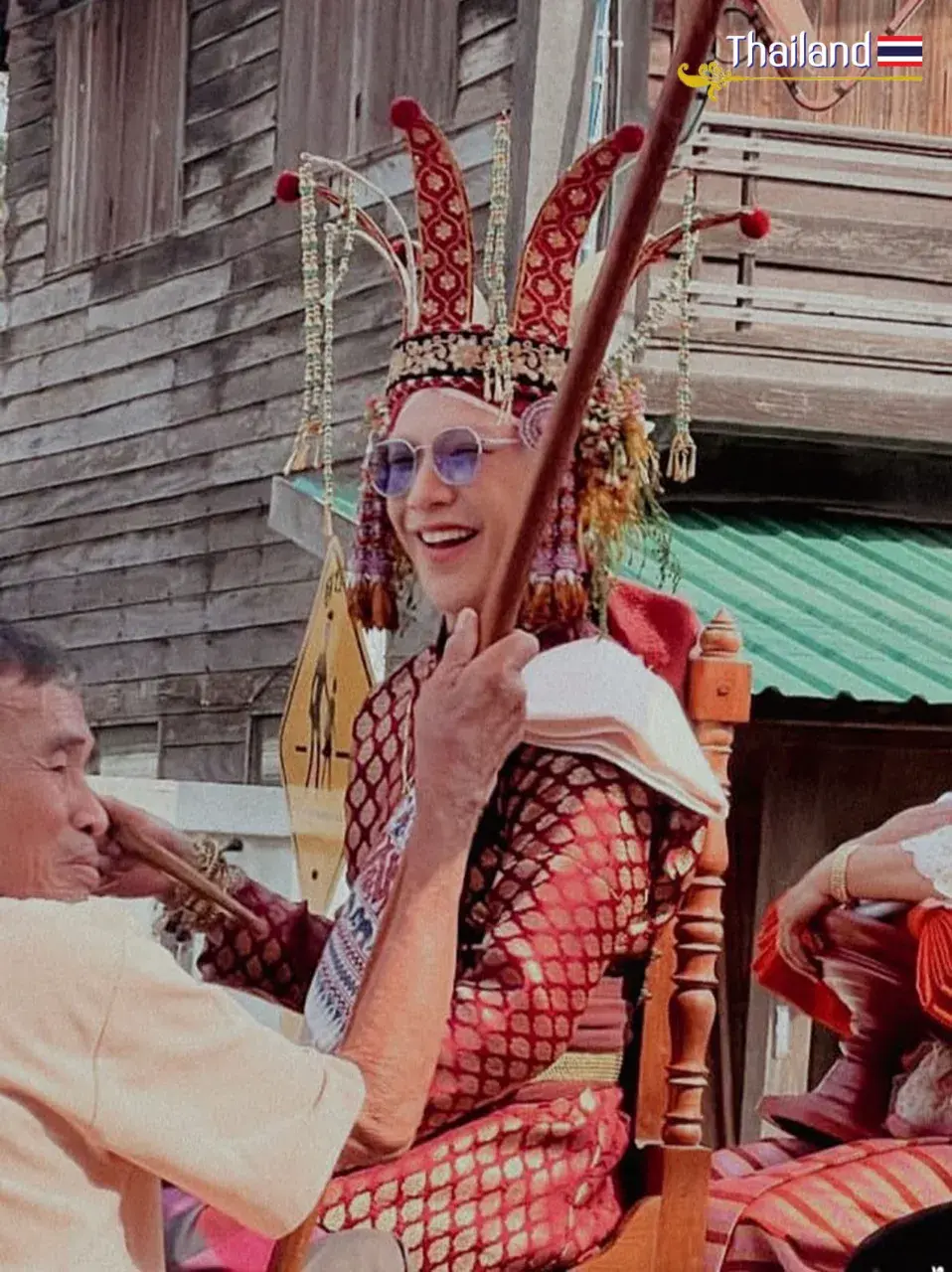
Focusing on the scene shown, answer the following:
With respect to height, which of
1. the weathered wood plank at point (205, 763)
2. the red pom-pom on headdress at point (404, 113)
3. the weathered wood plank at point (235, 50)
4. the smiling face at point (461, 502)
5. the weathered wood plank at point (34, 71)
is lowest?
the weathered wood plank at point (205, 763)

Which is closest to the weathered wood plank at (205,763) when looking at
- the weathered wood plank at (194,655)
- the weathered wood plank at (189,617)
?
the weathered wood plank at (194,655)

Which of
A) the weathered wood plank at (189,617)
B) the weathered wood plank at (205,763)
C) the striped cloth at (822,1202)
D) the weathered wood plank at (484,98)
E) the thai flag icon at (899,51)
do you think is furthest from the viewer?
the weathered wood plank at (205,763)

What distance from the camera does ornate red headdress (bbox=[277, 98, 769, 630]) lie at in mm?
2650

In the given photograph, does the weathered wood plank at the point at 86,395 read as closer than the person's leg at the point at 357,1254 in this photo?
No

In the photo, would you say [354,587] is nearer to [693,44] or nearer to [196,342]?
[693,44]

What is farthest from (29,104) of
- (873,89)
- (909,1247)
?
(909,1247)

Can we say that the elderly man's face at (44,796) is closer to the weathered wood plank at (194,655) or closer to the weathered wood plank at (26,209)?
the weathered wood plank at (194,655)

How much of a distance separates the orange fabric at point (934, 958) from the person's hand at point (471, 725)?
68cm

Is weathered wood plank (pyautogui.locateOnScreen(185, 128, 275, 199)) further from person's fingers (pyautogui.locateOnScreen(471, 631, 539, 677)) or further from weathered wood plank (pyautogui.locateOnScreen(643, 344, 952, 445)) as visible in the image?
person's fingers (pyautogui.locateOnScreen(471, 631, 539, 677))

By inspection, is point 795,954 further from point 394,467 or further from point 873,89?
point 873,89

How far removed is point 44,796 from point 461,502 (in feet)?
2.98

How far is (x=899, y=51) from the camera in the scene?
7.00 m

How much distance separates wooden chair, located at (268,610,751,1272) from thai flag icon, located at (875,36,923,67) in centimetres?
464

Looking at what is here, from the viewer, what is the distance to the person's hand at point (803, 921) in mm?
2855
